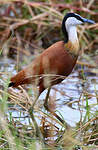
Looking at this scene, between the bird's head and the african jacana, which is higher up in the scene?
the bird's head

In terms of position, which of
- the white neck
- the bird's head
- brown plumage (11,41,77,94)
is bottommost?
brown plumage (11,41,77,94)

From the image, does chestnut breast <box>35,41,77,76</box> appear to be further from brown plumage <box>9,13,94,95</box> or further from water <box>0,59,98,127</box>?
water <box>0,59,98,127</box>

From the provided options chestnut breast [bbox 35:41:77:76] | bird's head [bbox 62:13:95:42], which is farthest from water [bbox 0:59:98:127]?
bird's head [bbox 62:13:95:42]

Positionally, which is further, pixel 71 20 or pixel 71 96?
pixel 71 96

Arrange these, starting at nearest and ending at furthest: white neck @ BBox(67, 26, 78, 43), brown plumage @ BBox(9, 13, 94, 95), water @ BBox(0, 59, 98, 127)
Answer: brown plumage @ BBox(9, 13, 94, 95), white neck @ BBox(67, 26, 78, 43), water @ BBox(0, 59, 98, 127)

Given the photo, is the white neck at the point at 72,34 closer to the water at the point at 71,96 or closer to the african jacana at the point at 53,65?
the african jacana at the point at 53,65

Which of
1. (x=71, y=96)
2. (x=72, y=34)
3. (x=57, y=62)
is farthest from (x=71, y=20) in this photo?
(x=71, y=96)

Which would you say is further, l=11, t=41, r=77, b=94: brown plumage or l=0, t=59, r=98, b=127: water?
l=0, t=59, r=98, b=127: water

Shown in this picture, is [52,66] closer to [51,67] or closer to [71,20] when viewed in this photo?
[51,67]

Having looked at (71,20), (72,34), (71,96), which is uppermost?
(71,20)

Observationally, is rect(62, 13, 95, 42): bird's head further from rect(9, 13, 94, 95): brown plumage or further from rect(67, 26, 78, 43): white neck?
rect(9, 13, 94, 95): brown plumage

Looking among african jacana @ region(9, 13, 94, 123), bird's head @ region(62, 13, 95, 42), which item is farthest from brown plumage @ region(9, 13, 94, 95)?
bird's head @ region(62, 13, 95, 42)

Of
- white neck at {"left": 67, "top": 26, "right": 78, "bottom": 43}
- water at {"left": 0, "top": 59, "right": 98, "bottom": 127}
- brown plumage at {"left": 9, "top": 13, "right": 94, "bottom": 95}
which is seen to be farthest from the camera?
water at {"left": 0, "top": 59, "right": 98, "bottom": 127}

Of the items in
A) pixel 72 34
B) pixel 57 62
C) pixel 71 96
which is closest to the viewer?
pixel 57 62
